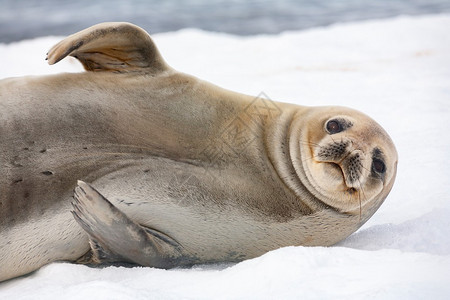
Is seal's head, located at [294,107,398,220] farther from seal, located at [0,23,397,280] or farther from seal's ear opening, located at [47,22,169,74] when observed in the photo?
seal's ear opening, located at [47,22,169,74]

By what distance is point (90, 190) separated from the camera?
228 centimetres

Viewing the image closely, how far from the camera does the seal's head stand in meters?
2.57

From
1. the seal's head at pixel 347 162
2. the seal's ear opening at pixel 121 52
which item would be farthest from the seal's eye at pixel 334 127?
the seal's ear opening at pixel 121 52

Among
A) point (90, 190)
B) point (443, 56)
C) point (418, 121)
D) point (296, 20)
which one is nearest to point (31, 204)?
point (90, 190)

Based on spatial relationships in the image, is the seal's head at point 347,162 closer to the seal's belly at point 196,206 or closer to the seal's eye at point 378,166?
the seal's eye at point 378,166

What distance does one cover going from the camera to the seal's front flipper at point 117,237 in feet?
7.54

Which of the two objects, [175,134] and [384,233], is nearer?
[175,134]

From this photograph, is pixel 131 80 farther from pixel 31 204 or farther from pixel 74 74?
pixel 31 204

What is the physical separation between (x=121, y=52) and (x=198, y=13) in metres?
5.01

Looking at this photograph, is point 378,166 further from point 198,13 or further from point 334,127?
point 198,13

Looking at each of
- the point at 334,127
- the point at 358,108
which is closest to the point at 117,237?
the point at 334,127

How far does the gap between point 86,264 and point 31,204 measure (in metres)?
0.35

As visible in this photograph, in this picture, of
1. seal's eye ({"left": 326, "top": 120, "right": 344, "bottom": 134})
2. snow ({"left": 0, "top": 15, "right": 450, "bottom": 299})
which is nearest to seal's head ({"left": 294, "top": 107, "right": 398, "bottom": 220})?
seal's eye ({"left": 326, "top": 120, "right": 344, "bottom": 134})

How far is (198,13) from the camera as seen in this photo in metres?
7.69
